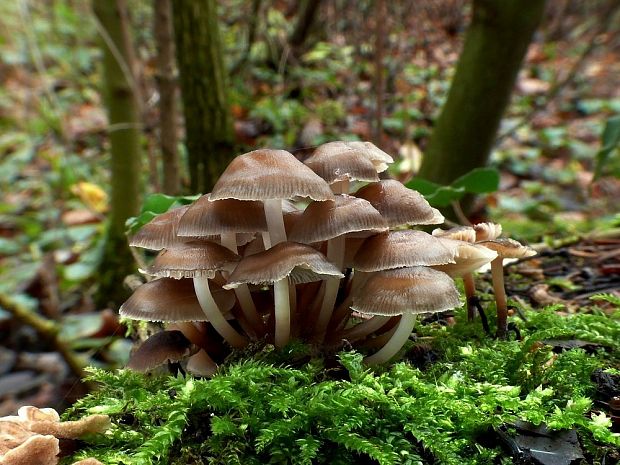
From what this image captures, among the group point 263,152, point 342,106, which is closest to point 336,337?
point 263,152

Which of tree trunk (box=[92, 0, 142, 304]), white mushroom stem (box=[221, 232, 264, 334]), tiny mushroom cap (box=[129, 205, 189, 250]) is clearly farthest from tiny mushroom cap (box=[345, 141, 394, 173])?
tree trunk (box=[92, 0, 142, 304])

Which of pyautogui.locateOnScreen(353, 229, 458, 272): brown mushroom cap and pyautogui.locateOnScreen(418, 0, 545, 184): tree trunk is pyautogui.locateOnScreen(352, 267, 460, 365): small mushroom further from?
pyautogui.locateOnScreen(418, 0, 545, 184): tree trunk

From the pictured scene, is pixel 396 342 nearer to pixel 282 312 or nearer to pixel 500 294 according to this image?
pixel 282 312

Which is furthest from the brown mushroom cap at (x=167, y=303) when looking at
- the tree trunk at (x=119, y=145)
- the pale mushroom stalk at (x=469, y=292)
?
the tree trunk at (x=119, y=145)

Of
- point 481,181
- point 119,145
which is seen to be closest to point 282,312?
point 481,181

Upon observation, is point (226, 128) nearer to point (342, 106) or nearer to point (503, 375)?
point (503, 375)
